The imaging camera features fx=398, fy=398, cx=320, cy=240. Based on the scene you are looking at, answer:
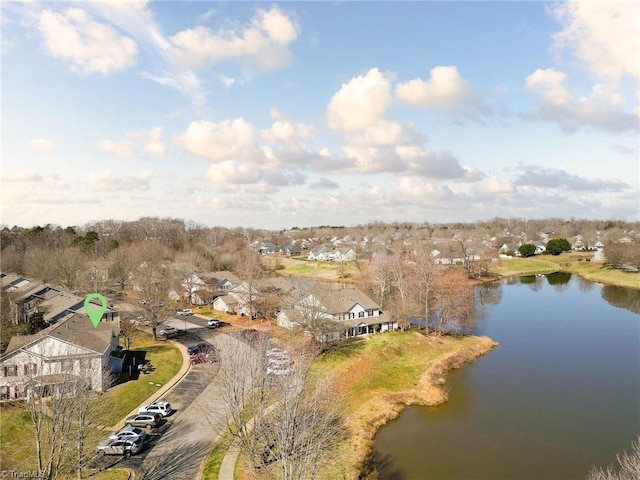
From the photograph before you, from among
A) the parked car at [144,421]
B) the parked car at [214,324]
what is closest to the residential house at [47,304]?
the parked car at [214,324]

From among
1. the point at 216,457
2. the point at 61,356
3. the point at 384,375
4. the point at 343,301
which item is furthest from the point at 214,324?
the point at 216,457

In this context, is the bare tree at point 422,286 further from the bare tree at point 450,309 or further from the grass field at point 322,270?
the grass field at point 322,270

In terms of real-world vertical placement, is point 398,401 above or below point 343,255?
below

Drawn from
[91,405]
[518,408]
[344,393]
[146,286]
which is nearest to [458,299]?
[518,408]

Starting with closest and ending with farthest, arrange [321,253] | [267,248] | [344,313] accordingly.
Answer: [344,313] < [321,253] < [267,248]

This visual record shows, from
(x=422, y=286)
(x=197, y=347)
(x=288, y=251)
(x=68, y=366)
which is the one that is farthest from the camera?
(x=288, y=251)

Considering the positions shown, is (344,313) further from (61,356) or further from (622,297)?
(622,297)
